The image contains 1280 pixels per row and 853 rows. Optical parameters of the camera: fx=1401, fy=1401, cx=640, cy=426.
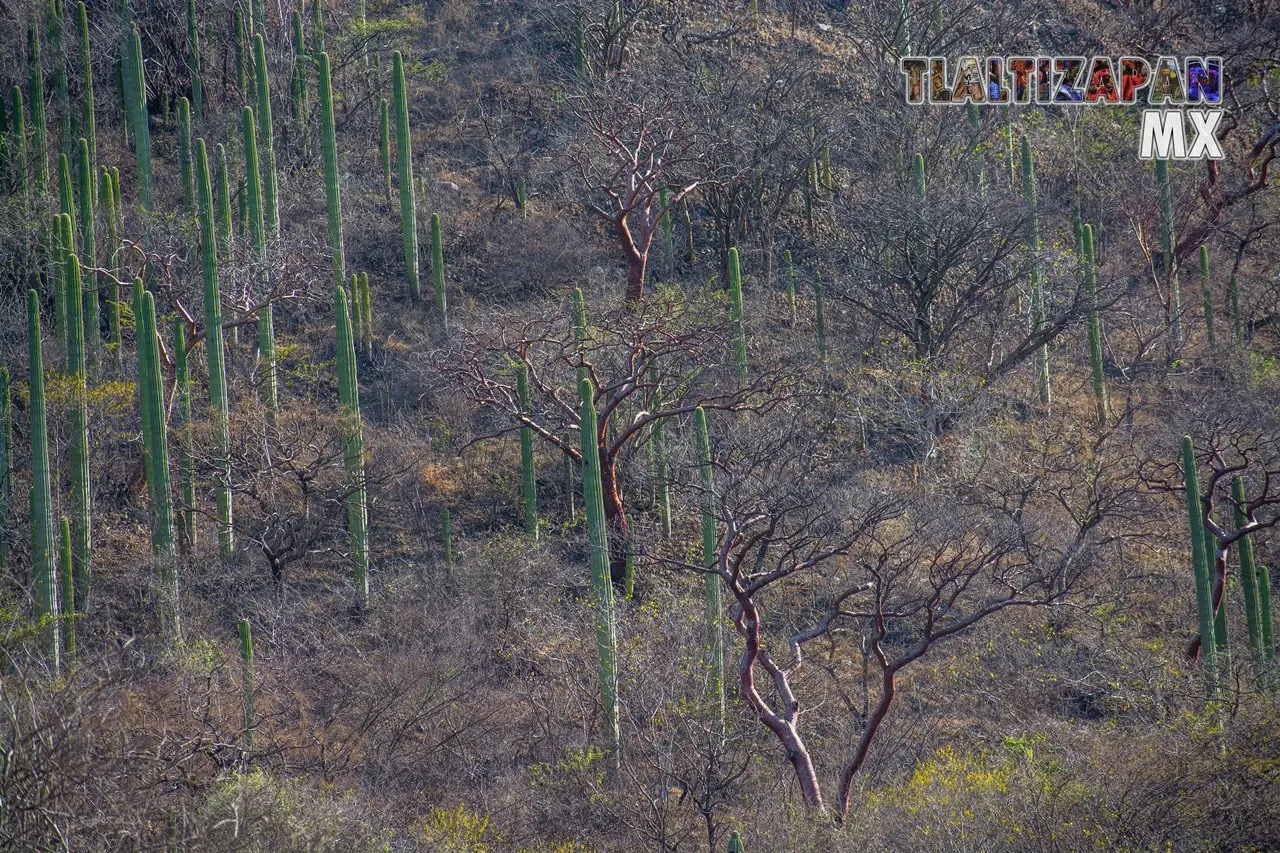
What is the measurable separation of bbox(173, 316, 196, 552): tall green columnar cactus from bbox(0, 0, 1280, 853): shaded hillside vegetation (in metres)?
0.06

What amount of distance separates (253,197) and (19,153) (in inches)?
151

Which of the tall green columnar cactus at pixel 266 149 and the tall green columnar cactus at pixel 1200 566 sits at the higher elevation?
the tall green columnar cactus at pixel 266 149

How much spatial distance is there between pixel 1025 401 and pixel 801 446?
159 inches

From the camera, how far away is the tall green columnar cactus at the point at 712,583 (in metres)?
13.6

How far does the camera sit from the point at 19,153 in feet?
63.8

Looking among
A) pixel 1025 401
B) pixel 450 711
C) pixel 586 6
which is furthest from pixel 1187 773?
pixel 586 6

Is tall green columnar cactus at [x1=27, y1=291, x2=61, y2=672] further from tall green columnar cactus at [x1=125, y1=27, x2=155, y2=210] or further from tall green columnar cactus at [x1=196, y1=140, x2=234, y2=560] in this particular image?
tall green columnar cactus at [x1=125, y1=27, x2=155, y2=210]

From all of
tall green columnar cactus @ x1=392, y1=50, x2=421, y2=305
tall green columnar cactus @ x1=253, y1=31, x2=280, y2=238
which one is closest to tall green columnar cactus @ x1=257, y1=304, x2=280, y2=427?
tall green columnar cactus @ x1=253, y1=31, x2=280, y2=238

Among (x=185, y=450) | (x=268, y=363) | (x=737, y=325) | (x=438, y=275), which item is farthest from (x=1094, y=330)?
(x=185, y=450)

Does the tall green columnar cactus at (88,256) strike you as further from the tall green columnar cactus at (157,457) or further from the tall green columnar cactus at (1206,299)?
the tall green columnar cactus at (1206,299)

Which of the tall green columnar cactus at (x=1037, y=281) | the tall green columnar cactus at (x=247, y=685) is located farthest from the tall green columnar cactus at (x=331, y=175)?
the tall green columnar cactus at (x=1037, y=281)

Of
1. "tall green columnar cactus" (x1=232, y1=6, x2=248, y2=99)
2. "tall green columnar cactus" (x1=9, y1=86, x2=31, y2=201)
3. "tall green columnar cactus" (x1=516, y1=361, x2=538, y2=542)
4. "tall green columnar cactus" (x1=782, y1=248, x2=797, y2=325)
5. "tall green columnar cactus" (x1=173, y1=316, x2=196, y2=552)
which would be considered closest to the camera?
"tall green columnar cactus" (x1=173, y1=316, x2=196, y2=552)

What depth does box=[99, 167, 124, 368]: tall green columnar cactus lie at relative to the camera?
18.3 metres

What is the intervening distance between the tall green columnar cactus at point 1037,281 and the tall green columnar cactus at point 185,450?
1114cm
